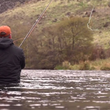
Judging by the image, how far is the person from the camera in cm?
831

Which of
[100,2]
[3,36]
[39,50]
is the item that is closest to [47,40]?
[39,50]

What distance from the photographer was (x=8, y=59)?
8352 millimetres

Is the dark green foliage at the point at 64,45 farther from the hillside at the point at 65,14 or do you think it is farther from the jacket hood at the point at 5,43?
the jacket hood at the point at 5,43

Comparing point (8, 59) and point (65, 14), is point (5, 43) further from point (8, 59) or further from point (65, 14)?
point (65, 14)

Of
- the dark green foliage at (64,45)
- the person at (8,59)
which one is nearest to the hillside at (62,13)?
the dark green foliage at (64,45)

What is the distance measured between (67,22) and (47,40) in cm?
381

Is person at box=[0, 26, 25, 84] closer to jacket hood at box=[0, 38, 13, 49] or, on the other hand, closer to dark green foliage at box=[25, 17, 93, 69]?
jacket hood at box=[0, 38, 13, 49]

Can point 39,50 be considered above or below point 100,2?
below

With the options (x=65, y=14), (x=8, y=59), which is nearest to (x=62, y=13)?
(x=65, y=14)

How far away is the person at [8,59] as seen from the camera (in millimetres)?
8312

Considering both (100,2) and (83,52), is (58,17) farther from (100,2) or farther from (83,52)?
(83,52)

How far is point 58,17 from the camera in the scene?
77.2 meters

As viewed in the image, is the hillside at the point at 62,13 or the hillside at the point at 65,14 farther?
the hillside at the point at 62,13

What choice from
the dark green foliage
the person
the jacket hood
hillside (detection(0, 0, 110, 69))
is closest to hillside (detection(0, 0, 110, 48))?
hillside (detection(0, 0, 110, 69))
